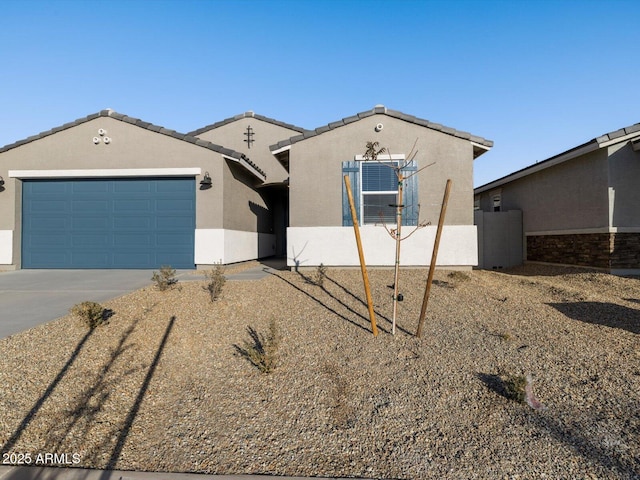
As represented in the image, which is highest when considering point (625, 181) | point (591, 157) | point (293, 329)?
point (591, 157)

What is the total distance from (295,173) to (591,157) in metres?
8.32

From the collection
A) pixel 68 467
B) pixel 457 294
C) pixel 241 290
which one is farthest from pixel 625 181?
pixel 68 467

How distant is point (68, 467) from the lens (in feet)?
7.53

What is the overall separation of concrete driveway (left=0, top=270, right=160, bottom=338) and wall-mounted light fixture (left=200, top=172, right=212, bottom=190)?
2930 mm

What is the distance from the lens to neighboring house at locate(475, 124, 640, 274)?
835 centimetres

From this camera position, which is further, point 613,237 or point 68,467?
point 613,237

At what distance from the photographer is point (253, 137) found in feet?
48.6

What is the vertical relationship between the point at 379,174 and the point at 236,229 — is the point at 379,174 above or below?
above

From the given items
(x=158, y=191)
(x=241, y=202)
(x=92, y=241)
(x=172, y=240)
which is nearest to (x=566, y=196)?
(x=241, y=202)

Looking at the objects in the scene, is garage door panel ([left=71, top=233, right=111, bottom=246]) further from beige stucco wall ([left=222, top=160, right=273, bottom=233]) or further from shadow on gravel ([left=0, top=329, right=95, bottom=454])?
shadow on gravel ([left=0, top=329, right=95, bottom=454])

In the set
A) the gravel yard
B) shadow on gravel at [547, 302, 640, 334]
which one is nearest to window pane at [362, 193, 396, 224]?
the gravel yard

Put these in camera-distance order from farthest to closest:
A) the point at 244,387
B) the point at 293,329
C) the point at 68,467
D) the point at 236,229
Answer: the point at 236,229 < the point at 293,329 < the point at 244,387 < the point at 68,467

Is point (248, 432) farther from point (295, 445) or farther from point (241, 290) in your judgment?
point (241, 290)

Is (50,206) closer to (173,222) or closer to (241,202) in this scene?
(173,222)
